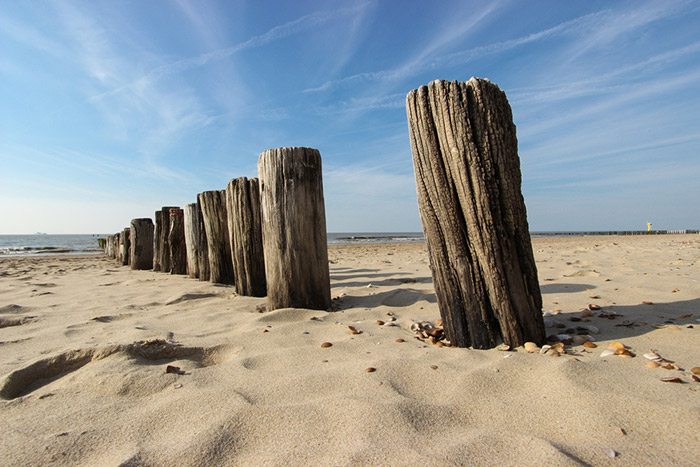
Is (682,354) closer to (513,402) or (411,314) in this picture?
(513,402)

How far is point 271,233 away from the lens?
366cm

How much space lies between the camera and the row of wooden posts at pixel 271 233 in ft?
11.7

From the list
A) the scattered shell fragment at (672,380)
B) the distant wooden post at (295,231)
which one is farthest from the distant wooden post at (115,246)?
the scattered shell fragment at (672,380)

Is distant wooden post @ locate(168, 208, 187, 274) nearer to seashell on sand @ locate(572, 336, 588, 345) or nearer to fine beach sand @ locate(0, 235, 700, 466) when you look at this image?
fine beach sand @ locate(0, 235, 700, 466)

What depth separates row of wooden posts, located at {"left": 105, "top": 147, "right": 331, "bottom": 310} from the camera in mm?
3572

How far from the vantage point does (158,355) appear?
7.39 feet

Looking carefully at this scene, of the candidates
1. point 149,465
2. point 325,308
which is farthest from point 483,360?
point 325,308

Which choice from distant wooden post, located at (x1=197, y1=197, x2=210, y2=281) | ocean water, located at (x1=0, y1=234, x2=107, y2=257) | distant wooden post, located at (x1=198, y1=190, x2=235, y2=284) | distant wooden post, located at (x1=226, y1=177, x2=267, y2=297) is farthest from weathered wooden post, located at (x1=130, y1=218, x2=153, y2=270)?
ocean water, located at (x1=0, y1=234, x2=107, y2=257)

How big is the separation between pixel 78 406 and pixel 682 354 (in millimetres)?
3024

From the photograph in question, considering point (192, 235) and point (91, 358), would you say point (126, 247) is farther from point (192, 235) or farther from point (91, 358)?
point (91, 358)

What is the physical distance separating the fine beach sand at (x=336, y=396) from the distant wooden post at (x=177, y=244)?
4.32m

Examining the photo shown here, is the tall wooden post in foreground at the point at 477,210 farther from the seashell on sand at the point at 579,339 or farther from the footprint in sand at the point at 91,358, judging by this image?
the footprint in sand at the point at 91,358

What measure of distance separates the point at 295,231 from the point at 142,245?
7057 mm

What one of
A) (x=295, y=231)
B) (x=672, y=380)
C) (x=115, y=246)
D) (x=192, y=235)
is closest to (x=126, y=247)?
(x=115, y=246)
